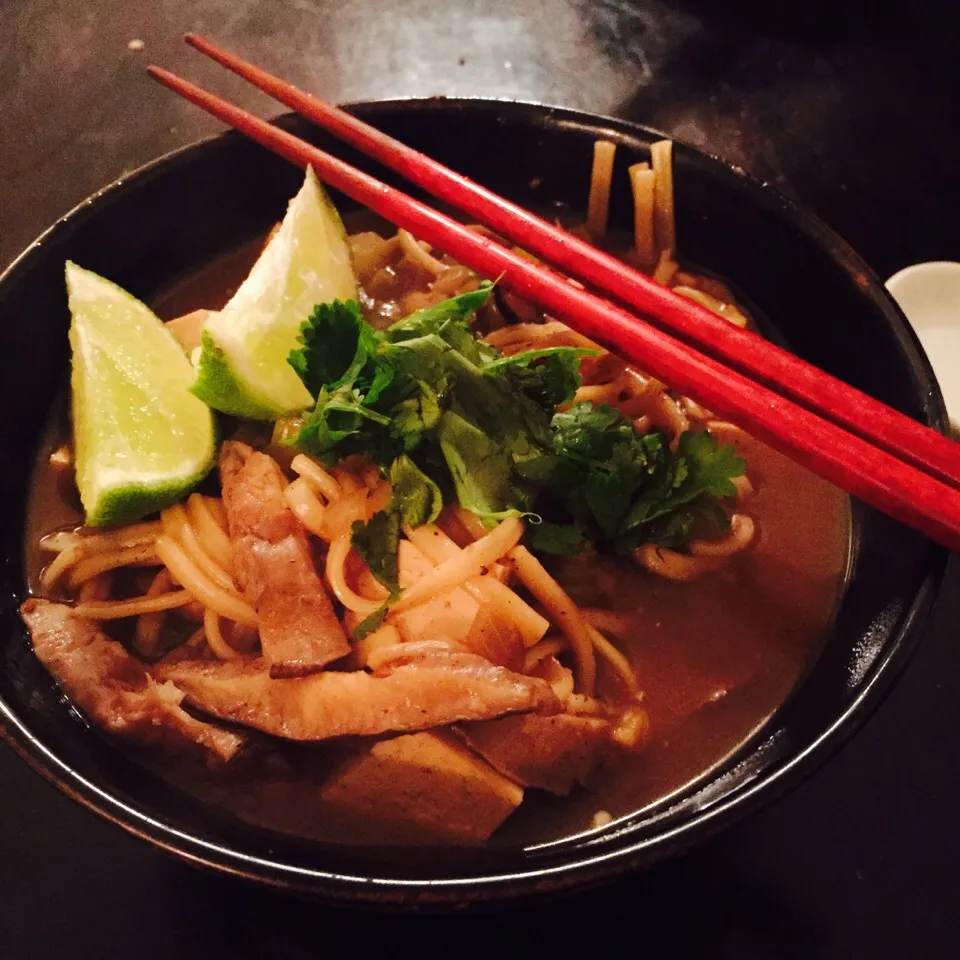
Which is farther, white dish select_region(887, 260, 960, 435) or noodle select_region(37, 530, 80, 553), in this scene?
white dish select_region(887, 260, 960, 435)

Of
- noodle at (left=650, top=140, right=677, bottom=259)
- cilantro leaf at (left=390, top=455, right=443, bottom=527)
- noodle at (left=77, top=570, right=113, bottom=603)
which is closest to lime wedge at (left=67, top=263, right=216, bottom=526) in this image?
noodle at (left=77, top=570, right=113, bottom=603)

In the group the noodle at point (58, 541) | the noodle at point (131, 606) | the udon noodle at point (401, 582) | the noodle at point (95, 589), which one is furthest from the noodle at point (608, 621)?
the noodle at point (58, 541)

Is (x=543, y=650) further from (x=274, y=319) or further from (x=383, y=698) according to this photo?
(x=274, y=319)

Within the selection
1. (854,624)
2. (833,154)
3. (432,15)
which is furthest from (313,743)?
(432,15)

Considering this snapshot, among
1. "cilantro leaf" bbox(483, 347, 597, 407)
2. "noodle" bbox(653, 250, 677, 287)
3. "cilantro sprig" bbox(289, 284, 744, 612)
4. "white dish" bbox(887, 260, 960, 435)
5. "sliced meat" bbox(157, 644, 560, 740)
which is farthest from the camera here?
"white dish" bbox(887, 260, 960, 435)

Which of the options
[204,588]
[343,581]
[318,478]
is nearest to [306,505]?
[318,478]

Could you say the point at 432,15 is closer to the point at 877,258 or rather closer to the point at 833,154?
the point at 833,154

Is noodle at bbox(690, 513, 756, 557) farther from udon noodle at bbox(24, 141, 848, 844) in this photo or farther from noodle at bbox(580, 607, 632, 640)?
noodle at bbox(580, 607, 632, 640)
